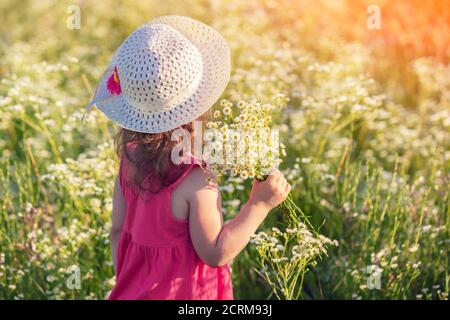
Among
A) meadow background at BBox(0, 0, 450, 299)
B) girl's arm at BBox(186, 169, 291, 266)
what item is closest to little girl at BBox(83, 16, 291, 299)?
girl's arm at BBox(186, 169, 291, 266)

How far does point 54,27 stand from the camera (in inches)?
259

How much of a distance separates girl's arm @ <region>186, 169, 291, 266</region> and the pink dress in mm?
80

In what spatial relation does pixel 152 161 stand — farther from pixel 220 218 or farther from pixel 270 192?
pixel 270 192

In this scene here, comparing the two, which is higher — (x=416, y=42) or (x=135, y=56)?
(x=416, y=42)

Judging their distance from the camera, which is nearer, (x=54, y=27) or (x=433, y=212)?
(x=433, y=212)

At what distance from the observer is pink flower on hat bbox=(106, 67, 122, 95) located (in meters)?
2.49

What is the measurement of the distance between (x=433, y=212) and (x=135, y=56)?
1.70 meters

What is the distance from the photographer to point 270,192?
2.33 metres

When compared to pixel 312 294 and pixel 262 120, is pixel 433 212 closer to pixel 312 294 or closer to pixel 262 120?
pixel 312 294

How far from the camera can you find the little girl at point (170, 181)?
91.7 inches

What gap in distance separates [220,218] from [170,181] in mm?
196

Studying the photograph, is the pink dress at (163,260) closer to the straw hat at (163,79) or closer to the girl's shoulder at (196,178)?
the girl's shoulder at (196,178)

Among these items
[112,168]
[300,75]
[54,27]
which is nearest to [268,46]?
[300,75]

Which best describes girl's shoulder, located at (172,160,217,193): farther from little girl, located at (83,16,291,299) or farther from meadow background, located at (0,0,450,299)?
meadow background, located at (0,0,450,299)
